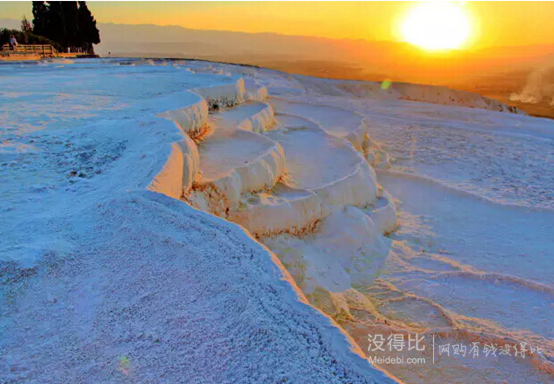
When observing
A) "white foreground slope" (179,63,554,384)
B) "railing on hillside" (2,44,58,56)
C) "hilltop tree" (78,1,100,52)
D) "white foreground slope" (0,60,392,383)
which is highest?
"hilltop tree" (78,1,100,52)

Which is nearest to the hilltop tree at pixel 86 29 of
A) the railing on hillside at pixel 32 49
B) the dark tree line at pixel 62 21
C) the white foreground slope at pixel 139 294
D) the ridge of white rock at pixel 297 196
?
the dark tree line at pixel 62 21

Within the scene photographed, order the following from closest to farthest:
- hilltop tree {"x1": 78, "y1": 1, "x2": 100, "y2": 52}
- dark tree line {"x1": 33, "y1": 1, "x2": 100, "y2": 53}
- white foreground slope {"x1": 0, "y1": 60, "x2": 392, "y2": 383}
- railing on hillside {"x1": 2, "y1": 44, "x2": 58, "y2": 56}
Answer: white foreground slope {"x1": 0, "y1": 60, "x2": 392, "y2": 383}, railing on hillside {"x1": 2, "y1": 44, "x2": 58, "y2": 56}, dark tree line {"x1": 33, "y1": 1, "x2": 100, "y2": 53}, hilltop tree {"x1": 78, "y1": 1, "x2": 100, "y2": 52}

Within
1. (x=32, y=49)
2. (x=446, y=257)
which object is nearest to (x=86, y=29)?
(x=32, y=49)

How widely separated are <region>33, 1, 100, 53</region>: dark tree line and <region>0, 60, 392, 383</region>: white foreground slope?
29.2 meters

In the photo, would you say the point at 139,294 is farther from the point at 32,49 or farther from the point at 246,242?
the point at 32,49

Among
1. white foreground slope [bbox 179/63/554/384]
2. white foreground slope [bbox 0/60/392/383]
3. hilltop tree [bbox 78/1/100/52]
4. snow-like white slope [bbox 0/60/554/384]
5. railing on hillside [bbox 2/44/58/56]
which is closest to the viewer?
white foreground slope [bbox 0/60/392/383]

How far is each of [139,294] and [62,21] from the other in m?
31.2

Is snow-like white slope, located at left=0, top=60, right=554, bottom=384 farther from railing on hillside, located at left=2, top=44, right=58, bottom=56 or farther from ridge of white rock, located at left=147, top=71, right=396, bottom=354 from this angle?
railing on hillside, located at left=2, top=44, right=58, bottom=56

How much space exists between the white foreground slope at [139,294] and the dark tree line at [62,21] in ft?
95.7

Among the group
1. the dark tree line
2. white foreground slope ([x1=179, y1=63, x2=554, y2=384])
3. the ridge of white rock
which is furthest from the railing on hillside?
the ridge of white rock

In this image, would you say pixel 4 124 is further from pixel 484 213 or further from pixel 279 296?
pixel 484 213

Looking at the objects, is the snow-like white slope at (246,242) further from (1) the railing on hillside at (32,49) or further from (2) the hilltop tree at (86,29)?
(2) the hilltop tree at (86,29)

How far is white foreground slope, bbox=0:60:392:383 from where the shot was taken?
158 centimetres

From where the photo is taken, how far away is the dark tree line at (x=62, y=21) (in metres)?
27.1
